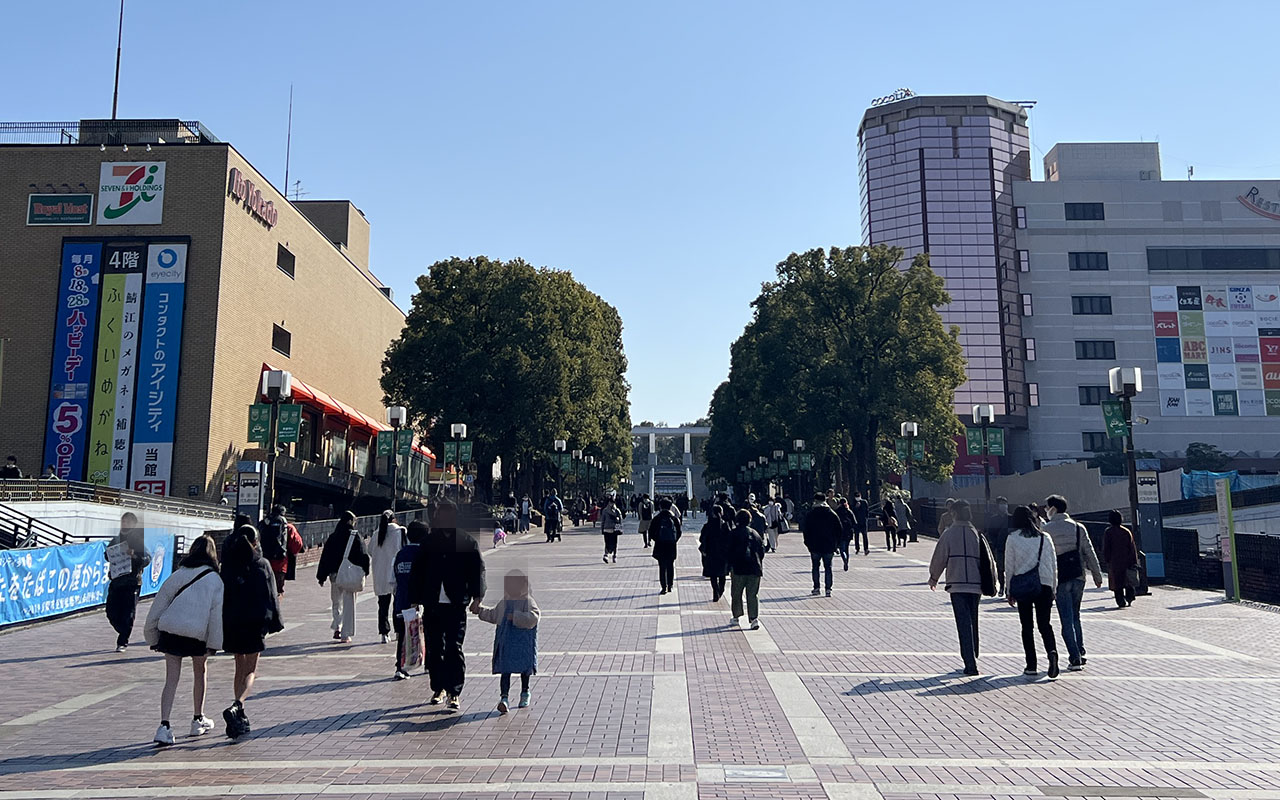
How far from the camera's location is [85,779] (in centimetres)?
659

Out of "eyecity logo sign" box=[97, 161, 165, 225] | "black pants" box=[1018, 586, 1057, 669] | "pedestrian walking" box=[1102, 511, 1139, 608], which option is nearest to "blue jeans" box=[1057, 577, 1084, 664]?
"black pants" box=[1018, 586, 1057, 669]

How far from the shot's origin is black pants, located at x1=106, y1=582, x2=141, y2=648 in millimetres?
12289

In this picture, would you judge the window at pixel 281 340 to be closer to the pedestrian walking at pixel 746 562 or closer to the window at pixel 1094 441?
the pedestrian walking at pixel 746 562

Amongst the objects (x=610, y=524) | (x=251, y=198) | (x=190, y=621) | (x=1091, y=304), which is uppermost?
(x=1091, y=304)

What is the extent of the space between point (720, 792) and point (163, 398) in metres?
35.9

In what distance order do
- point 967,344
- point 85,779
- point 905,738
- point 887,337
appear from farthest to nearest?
1. point 967,344
2. point 887,337
3. point 905,738
4. point 85,779

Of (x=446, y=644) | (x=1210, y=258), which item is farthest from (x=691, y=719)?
(x=1210, y=258)

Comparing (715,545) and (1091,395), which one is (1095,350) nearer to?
(1091,395)

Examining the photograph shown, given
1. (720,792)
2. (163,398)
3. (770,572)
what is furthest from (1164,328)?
(720,792)

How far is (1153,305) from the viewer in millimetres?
80062

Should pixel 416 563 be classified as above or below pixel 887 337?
below

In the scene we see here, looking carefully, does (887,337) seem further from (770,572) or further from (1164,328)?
(1164,328)

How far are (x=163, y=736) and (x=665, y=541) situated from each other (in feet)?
38.2

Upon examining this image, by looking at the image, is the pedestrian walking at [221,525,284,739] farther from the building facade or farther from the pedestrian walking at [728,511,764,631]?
the building facade
